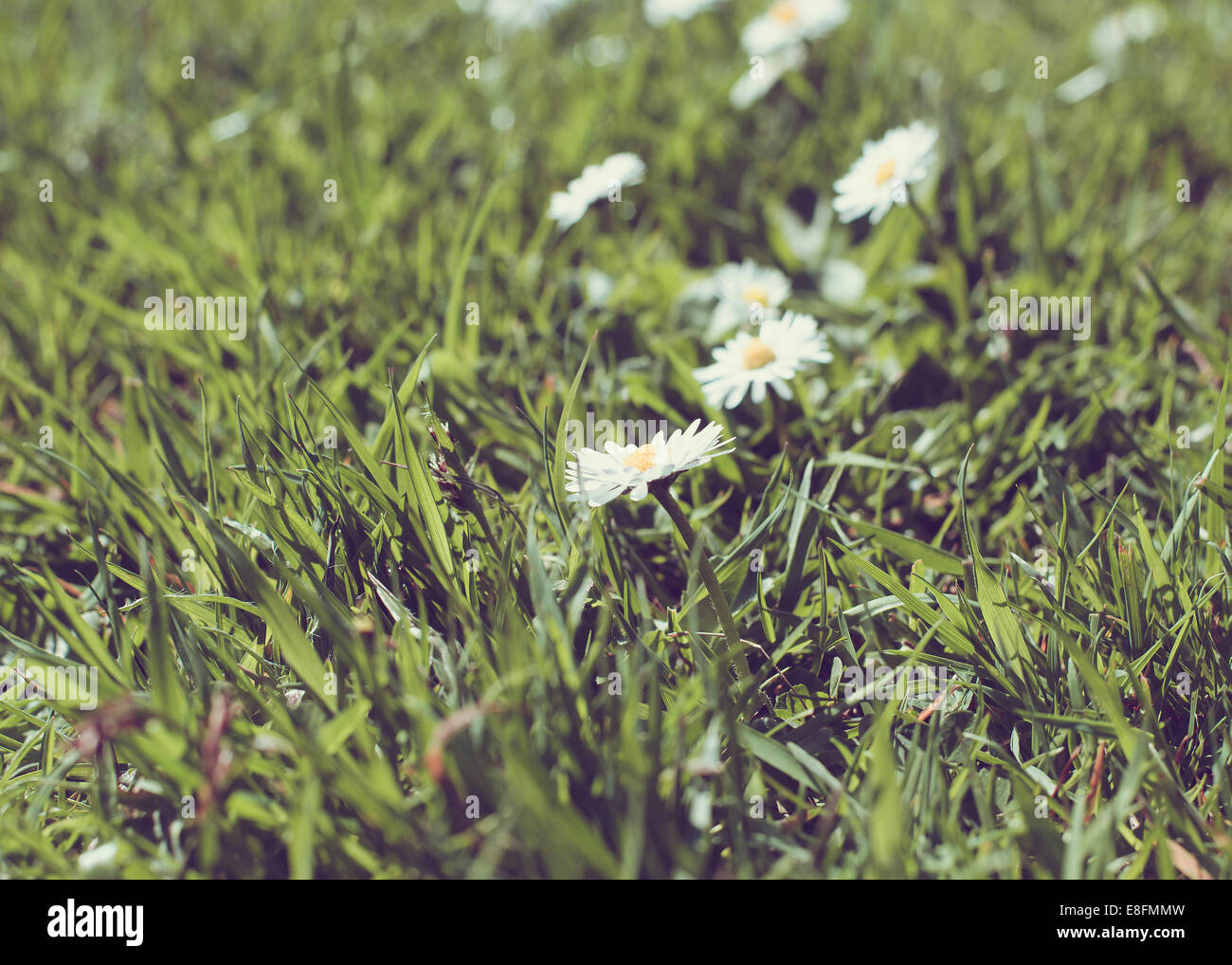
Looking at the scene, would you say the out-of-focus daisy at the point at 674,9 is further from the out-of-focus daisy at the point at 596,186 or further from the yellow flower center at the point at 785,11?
the out-of-focus daisy at the point at 596,186

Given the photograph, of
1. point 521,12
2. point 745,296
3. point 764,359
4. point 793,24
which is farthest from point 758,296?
point 521,12

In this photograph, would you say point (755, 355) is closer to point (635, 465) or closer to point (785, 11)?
point (635, 465)

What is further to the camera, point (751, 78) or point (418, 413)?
point (751, 78)

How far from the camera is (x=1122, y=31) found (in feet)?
8.20

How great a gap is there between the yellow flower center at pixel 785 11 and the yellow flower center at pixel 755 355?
53.0 inches

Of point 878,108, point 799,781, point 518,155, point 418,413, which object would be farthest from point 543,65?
point 799,781

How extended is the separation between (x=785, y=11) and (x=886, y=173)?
100cm

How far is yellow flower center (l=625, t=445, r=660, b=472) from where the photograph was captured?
1193 mm

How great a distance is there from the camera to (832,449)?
1518 millimetres

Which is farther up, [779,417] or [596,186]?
[596,186]

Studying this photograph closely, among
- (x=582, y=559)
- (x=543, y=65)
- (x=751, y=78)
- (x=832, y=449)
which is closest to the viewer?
(x=582, y=559)

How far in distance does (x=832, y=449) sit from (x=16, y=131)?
216cm

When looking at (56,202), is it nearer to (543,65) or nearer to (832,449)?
(543,65)
